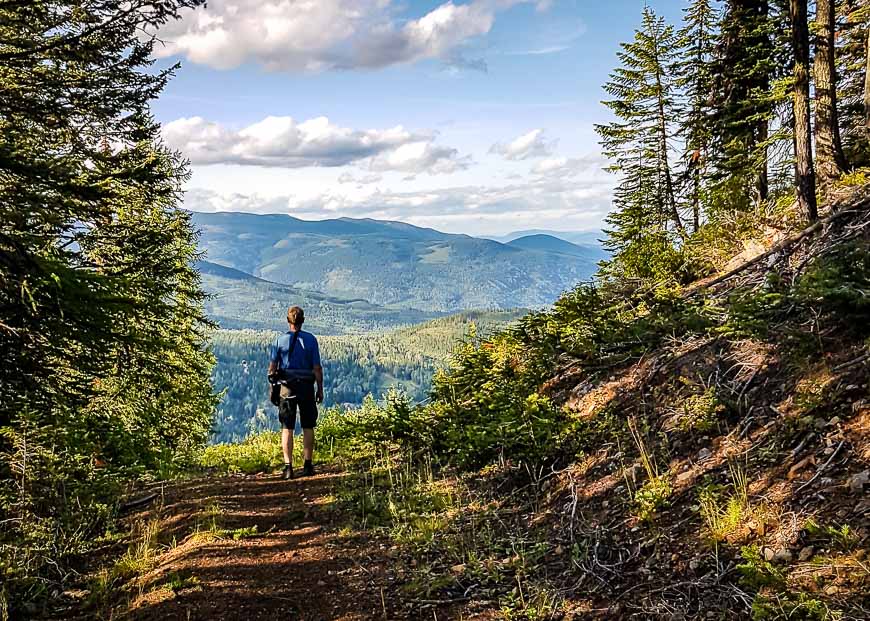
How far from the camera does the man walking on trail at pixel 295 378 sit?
28.1 feet

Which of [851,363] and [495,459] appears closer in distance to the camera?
[851,363]

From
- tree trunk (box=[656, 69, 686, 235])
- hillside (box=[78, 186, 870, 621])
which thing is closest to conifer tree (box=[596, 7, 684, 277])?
tree trunk (box=[656, 69, 686, 235])

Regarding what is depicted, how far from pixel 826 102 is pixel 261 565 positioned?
13.1 m

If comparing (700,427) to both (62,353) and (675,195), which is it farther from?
(675,195)

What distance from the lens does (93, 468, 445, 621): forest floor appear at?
14.6 ft

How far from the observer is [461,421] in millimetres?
7996

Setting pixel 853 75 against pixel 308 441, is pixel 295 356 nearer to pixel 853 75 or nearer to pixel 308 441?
pixel 308 441

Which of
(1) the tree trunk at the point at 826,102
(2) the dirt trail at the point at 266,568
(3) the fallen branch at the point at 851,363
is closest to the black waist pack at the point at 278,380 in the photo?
(2) the dirt trail at the point at 266,568

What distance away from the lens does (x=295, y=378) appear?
8.57 metres

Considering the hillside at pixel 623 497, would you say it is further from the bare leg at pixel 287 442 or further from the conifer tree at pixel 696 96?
the conifer tree at pixel 696 96

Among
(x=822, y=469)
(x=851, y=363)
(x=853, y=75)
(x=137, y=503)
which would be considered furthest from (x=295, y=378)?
(x=853, y=75)

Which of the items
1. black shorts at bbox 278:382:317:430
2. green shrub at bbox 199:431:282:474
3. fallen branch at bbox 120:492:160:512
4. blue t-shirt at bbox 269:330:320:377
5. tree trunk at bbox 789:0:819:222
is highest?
tree trunk at bbox 789:0:819:222

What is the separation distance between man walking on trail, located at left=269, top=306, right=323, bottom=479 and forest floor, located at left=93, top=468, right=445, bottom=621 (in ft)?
4.00

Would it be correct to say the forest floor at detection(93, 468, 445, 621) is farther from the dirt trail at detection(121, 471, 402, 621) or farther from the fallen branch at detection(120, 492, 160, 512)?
the fallen branch at detection(120, 492, 160, 512)
